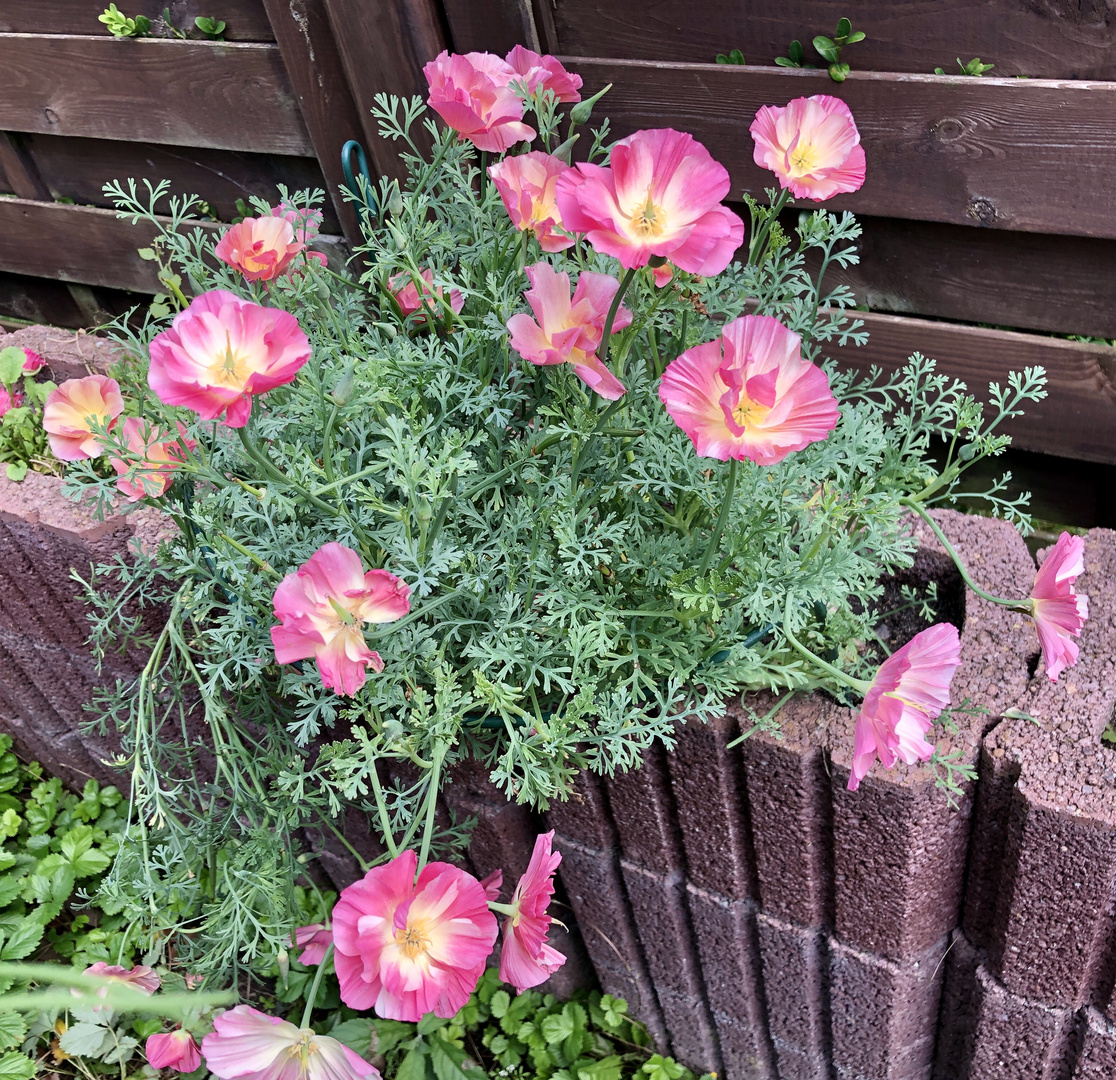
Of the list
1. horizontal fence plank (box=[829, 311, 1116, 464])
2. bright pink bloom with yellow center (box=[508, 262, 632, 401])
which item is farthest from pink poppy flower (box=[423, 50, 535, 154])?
horizontal fence plank (box=[829, 311, 1116, 464])

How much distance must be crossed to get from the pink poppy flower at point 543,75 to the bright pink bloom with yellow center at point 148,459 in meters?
0.52

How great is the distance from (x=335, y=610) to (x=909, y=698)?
0.53m

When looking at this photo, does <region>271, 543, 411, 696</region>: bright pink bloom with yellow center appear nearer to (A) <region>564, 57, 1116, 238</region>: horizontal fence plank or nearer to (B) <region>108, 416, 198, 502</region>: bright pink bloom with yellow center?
(B) <region>108, 416, 198, 502</region>: bright pink bloom with yellow center

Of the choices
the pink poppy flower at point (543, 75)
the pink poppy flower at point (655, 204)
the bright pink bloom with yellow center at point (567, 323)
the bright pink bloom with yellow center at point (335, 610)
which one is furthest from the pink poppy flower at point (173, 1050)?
the pink poppy flower at point (543, 75)

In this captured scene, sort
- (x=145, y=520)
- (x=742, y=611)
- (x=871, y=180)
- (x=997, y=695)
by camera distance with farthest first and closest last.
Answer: (x=145, y=520) → (x=871, y=180) → (x=997, y=695) → (x=742, y=611)

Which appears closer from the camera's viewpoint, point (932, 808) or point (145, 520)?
point (932, 808)

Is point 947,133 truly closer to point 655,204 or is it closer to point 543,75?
point 543,75

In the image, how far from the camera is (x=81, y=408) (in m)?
1.13

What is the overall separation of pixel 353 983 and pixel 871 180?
128cm

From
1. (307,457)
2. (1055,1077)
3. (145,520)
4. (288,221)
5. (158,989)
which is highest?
(288,221)

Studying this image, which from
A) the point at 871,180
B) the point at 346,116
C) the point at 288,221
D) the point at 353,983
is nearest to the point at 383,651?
the point at 353,983

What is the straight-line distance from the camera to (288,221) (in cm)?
109

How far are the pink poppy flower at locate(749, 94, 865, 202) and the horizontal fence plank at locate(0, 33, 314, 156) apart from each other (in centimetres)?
128

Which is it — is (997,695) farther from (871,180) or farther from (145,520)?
(145,520)
